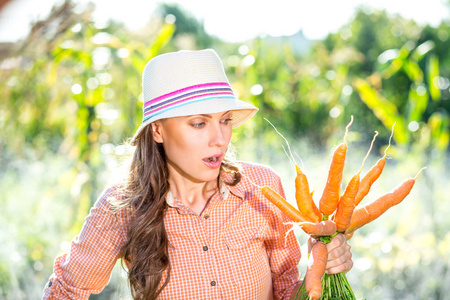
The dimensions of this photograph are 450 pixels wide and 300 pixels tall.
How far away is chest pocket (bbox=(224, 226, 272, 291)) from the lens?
1649mm

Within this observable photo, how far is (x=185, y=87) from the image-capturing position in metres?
1.59

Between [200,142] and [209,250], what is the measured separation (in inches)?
13.8

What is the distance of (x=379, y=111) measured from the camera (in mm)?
3572

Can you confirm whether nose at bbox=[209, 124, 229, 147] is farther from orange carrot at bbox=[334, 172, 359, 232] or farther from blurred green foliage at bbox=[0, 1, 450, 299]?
blurred green foliage at bbox=[0, 1, 450, 299]

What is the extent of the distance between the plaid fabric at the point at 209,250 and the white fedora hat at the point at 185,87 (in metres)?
0.26

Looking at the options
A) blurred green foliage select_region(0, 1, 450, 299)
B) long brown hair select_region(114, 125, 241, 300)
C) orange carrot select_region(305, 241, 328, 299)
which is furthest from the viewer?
blurred green foliage select_region(0, 1, 450, 299)

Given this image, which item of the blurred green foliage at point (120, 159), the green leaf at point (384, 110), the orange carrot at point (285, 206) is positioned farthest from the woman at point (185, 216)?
the green leaf at point (384, 110)

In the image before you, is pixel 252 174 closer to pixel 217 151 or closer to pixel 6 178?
pixel 217 151

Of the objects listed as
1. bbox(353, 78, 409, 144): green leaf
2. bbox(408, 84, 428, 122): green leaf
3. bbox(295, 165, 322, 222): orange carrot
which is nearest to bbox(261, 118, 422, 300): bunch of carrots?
bbox(295, 165, 322, 222): orange carrot

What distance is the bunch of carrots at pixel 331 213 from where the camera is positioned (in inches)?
55.3

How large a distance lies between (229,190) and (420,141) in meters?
2.44

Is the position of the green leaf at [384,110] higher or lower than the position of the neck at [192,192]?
lower

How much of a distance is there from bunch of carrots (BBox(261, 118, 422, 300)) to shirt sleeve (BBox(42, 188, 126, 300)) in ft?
1.64

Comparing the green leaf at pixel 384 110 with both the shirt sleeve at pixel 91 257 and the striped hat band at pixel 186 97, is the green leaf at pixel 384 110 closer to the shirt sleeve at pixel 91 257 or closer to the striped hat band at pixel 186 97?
the striped hat band at pixel 186 97
